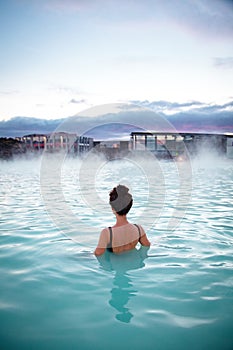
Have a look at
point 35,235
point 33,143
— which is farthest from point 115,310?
point 33,143

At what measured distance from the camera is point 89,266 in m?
3.65

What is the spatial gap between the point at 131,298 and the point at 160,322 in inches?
19.2

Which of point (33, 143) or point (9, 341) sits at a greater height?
point (33, 143)

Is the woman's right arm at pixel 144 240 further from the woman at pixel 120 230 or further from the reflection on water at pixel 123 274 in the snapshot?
the reflection on water at pixel 123 274

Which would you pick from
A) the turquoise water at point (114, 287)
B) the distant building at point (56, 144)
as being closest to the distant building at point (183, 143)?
the distant building at point (56, 144)

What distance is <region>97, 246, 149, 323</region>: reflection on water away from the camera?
271cm

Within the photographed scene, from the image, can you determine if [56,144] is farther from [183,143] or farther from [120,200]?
[120,200]

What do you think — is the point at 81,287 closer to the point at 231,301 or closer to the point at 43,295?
the point at 43,295

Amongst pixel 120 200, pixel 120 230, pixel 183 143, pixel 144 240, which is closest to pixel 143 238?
pixel 144 240

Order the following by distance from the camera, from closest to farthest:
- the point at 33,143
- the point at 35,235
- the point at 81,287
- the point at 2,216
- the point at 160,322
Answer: the point at 160,322 < the point at 81,287 < the point at 35,235 < the point at 2,216 < the point at 33,143

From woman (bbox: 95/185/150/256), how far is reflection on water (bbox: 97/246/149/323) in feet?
0.42

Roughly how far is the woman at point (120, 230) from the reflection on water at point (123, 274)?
128 millimetres

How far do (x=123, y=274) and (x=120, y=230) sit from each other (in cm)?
55

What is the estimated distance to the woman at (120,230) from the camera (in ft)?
11.1
